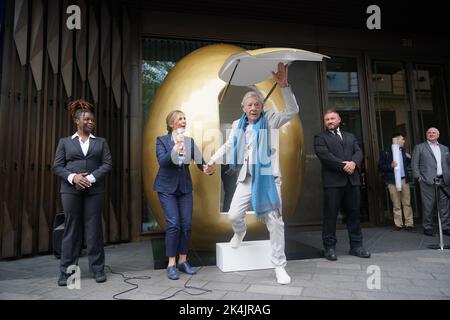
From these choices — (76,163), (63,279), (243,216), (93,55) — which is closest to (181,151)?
(243,216)

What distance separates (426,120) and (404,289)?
597 cm

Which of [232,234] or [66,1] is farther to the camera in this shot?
[66,1]

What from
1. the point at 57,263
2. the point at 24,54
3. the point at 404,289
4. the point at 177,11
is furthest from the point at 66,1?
the point at 404,289

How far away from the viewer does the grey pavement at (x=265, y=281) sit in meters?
2.97

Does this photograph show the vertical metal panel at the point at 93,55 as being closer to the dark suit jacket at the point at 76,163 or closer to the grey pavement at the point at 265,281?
the dark suit jacket at the point at 76,163

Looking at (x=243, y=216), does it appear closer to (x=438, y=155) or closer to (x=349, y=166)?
(x=349, y=166)

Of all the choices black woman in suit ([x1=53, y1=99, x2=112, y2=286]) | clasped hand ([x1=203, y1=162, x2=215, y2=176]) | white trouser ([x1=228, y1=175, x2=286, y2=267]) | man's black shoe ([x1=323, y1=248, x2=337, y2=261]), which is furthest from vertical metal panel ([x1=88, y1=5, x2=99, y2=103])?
man's black shoe ([x1=323, y1=248, x2=337, y2=261])

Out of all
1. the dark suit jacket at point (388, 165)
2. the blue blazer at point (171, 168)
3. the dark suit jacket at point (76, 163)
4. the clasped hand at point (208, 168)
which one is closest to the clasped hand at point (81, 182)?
the dark suit jacket at point (76, 163)

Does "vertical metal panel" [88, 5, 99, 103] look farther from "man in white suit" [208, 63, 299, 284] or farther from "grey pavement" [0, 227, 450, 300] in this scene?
"man in white suit" [208, 63, 299, 284]

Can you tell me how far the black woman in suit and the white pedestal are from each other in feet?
4.20

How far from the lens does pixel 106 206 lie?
227 inches

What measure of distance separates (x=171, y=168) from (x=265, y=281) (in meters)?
1.53
